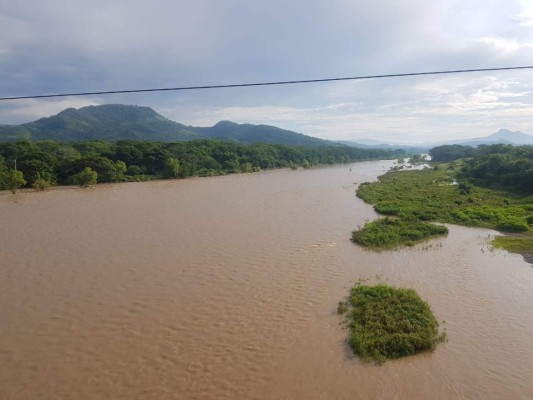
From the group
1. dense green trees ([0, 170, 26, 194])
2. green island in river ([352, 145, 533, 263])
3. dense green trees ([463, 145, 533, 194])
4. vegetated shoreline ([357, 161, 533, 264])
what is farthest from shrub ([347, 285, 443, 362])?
dense green trees ([0, 170, 26, 194])

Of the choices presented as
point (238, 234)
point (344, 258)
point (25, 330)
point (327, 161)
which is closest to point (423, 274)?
point (344, 258)

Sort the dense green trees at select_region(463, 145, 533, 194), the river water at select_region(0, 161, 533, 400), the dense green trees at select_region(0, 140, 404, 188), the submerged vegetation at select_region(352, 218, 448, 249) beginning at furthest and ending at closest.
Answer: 1. the dense green trees at select_region(0, 140, 404, 188)
2. the dense green trees at select_region(463, 145, 533, 194)
3. the submerged vegetation at select_region(352, 218, 448, 249)
4. the river water at select_region(0, 161, 533, 400)

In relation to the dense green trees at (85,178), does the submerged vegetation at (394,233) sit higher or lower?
lower

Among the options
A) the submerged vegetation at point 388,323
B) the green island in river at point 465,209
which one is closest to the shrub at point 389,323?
the submerged vegetation at point 388,323

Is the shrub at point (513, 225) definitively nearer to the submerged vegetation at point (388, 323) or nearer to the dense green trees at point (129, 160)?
the submerged vegetation at point (388, 323)

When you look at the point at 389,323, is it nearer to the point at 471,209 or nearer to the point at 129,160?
the point at 471,209

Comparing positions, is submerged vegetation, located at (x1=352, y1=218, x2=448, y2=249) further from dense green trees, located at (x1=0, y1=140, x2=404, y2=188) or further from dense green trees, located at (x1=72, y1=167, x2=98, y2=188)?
dense green trees, located at (x1=0, y1=140, x2=404, y2=188)

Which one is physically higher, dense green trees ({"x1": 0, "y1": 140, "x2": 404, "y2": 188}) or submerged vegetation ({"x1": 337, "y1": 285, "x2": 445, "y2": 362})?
dense green trees ({"x1": 0, "y1": 140, "x2": 404, "y2": 188})
